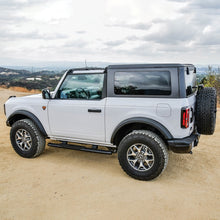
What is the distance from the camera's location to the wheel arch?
3.87 metres

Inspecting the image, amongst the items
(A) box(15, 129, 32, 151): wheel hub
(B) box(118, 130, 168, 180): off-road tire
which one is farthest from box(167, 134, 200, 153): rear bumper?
(A) box(15, 129, 32, 151): wheel hub

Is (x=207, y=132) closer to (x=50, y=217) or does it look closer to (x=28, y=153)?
(x=50, y=217)

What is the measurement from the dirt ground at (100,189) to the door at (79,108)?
640 mm

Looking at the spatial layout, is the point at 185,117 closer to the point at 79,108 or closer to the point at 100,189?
the point at 100,189

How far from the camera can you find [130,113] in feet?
13.3

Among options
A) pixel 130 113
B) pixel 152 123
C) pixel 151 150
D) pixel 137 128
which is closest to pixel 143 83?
pixel 130 113

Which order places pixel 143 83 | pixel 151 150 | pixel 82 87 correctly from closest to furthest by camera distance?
pixel 151 150
pixel 143 83
pixel 82 87

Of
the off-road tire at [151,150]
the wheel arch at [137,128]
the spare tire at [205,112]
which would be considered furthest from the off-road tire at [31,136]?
the spare tire at [205,112]

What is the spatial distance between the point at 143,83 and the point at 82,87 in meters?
1.20

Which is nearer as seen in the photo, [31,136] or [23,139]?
[31,136]

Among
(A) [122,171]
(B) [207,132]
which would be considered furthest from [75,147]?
(B) [207,132]

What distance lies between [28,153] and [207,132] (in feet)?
11.3

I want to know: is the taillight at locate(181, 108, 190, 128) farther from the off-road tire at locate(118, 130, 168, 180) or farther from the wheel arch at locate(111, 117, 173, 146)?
the off-road tire at locate(118, 130, 168, 180)

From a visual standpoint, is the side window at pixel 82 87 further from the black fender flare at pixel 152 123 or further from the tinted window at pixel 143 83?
the black fender flare at pixel 152 123
